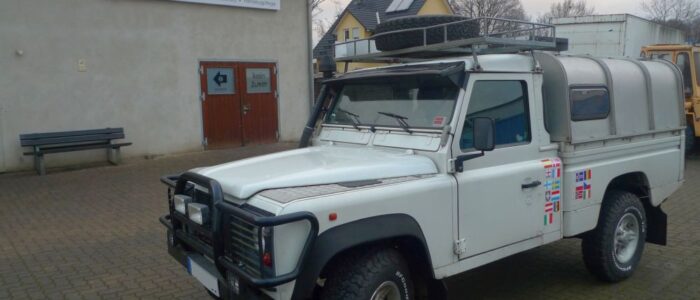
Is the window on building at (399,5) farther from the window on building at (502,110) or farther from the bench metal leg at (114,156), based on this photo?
the window on building at (502,110)

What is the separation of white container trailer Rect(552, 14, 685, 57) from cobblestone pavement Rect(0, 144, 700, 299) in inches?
221

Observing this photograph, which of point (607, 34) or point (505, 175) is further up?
point (607, 34)

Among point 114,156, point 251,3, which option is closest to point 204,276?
point 114,156

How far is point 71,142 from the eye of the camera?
10516mm

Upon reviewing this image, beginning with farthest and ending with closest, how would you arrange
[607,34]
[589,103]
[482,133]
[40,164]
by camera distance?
[607,34] < [40,164] < [589,103] < [482,133]

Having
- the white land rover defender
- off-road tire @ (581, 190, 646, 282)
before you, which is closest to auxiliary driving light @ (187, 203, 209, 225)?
the white land rover defender

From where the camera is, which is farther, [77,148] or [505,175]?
[77,148]

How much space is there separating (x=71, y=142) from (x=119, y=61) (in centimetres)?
189

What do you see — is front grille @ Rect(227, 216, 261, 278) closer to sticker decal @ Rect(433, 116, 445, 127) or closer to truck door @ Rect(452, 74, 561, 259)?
truck door @ Rect(452, 74, 561, 259)

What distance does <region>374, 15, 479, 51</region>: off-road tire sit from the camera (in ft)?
13.8

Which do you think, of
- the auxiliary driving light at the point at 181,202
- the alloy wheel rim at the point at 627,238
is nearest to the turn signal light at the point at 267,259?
the auxiliary driving light at the point at 181,202

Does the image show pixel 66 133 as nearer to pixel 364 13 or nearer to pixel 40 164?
pixel 40 164

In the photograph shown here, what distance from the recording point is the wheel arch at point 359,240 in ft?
9.32

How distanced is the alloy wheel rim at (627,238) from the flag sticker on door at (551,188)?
1.06 m
